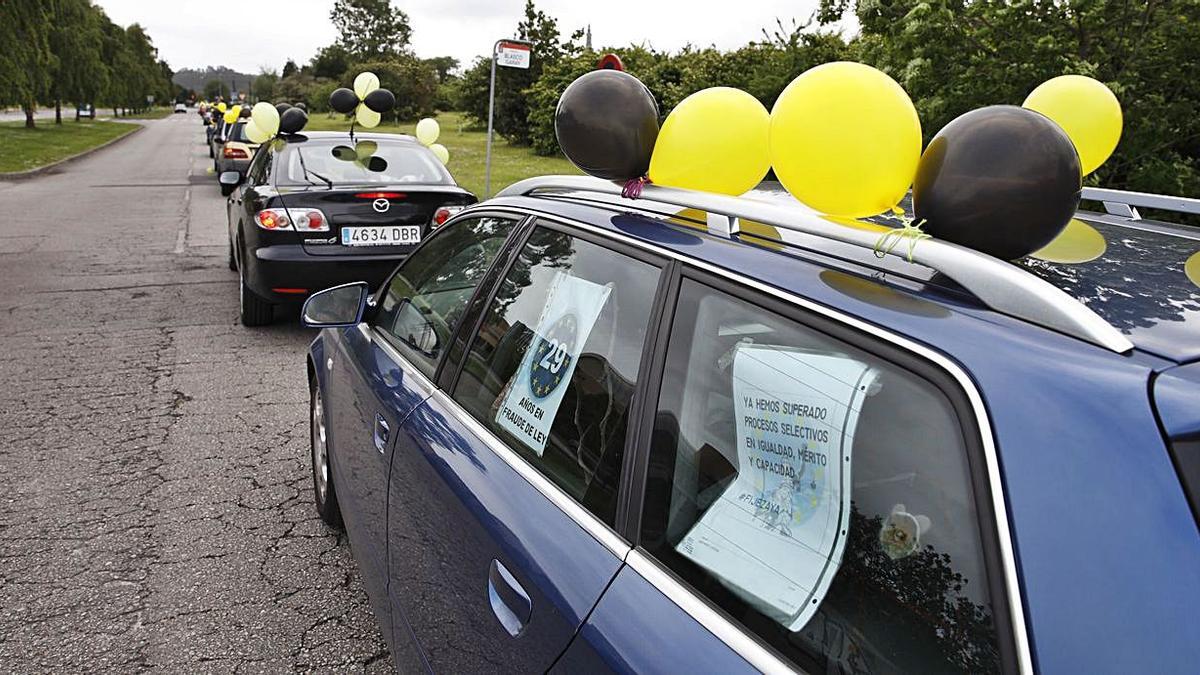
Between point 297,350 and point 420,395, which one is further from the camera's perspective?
point 297,350

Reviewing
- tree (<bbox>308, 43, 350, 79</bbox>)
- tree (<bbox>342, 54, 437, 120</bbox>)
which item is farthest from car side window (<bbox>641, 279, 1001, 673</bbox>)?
tree (<bbox>308, 43, 350, 79</bbox>)

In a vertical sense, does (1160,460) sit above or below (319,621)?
above

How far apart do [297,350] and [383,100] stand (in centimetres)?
448

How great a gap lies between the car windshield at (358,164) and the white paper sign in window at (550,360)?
203 inches

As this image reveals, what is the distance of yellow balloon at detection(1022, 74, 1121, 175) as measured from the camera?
210 cm

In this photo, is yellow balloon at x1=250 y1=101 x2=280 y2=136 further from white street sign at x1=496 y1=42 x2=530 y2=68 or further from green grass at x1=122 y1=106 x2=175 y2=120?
green grass at x1=122 y1=106 x2=175 y2=120

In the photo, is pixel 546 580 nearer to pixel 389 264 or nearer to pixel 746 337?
pixel 746 337

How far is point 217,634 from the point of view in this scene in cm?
293

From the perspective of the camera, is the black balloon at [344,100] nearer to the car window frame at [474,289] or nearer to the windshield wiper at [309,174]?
the windshield wiper at [309,174]

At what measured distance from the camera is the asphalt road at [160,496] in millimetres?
2910

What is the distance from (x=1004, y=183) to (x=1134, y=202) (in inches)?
45.9

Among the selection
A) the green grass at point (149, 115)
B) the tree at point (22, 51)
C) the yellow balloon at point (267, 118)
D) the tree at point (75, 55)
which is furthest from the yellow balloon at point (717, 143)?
the green grass at point (149, 115)

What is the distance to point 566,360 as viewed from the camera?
1.90m

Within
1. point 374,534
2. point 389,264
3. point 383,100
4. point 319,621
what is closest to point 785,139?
point 374,534
